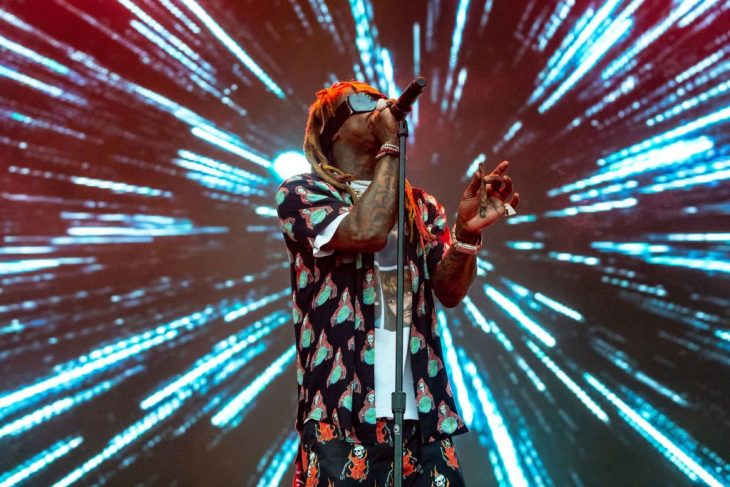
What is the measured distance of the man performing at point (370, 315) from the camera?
49.9 inches

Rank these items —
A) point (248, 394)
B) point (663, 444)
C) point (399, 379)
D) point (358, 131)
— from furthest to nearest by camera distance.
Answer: point (248, 394) → point (663, 444) → point (358, 131) → point (399, 379)

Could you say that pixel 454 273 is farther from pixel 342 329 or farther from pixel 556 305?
pixel 556 305

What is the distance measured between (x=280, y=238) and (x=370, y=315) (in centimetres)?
182

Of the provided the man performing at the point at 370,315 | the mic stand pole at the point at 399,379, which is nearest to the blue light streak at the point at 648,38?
the man performing at the point at 370,315

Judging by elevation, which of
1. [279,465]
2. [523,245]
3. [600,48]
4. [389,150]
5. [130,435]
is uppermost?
[600,48]

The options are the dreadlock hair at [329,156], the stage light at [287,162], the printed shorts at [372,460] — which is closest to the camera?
the printed shorts at [372,460]

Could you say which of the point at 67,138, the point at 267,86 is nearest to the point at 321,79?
the point at 267,86

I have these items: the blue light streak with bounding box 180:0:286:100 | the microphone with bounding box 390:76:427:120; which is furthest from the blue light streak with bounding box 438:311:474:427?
the microphone with bounding box 390:76:427:120

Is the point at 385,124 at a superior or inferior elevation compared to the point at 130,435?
superior

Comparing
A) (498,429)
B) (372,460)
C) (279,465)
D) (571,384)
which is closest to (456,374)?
(498,429)

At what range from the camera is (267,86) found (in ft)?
10.6

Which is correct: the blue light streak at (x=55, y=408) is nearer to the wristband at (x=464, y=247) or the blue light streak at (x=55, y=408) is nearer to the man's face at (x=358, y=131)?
the man's face at (x=358, y=131)

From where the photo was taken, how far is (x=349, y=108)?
1579 mm

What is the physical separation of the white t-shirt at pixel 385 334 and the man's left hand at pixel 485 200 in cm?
17
